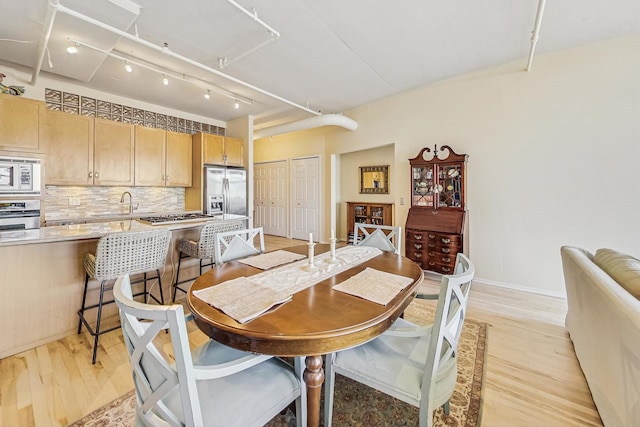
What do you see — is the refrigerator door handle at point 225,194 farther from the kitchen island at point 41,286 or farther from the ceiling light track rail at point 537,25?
the ceiling light track rail at point 537,25

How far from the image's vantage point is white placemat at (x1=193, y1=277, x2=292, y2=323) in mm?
1091

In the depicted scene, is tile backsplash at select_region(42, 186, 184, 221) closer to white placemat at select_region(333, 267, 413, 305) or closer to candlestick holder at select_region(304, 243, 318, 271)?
candlestick holder at select_region(304, 243, 318, 271)

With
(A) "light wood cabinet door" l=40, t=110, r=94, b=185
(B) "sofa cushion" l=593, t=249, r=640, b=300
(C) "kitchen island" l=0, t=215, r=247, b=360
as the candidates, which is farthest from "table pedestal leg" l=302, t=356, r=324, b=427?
(A) "light wood cabinet door" l=40, t=110, r=94, b=185

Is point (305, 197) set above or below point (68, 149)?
below

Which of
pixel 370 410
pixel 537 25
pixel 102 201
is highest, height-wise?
pixel 537 25

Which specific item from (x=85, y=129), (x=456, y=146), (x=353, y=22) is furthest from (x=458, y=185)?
(x=85, y=129)

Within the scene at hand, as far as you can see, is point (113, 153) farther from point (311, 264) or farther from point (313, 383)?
point (313, 383)

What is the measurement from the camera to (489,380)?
1.81 m

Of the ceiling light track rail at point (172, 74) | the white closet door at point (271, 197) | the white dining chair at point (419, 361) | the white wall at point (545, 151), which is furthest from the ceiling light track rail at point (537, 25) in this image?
the white closet door at point (271, 197)

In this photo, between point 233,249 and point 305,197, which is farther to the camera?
point 305,197

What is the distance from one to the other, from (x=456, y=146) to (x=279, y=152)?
14.2 ft

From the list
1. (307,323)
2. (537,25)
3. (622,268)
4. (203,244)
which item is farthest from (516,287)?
(203,244)

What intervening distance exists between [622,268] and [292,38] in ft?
10.6

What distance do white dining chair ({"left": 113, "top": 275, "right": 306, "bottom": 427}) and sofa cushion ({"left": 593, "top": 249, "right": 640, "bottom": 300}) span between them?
1.74 m
